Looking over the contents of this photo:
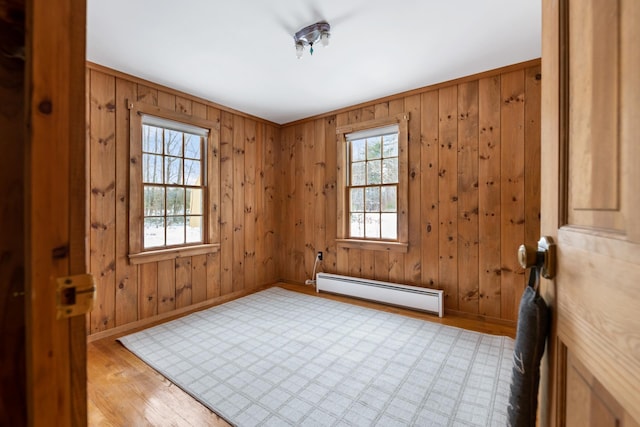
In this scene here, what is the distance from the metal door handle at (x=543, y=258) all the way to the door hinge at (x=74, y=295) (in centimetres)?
96

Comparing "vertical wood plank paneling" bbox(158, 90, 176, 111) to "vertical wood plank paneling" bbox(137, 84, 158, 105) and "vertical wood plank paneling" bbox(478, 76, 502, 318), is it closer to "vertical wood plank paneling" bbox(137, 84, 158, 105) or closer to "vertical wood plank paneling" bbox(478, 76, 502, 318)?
"vertical wood plank paneling" bbox(137, 84, 158, 105)

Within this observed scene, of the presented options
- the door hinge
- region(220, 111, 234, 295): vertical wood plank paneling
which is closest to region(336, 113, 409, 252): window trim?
region(220, 111, 234, 295): vertical wood plank paneling

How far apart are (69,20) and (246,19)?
181 centimetres

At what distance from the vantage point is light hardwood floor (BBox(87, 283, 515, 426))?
1571 millimetres

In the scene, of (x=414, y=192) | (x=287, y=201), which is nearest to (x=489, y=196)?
(x=414, y=192)

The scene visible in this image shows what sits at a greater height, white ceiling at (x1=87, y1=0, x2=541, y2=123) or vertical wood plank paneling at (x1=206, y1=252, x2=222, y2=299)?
white ceiling at (x1=87, y1=0, x2=541, y2=123)

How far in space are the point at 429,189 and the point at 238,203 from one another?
256cm

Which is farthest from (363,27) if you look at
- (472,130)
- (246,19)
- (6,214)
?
(6,214)

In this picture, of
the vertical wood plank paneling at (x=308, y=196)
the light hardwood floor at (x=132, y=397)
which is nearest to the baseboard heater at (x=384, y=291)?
the vertical wood plank paneling at (x=308, y=196)

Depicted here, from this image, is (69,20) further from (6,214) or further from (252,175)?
(252,175)

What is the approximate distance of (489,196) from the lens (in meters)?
2.83

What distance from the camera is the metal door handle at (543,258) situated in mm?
644

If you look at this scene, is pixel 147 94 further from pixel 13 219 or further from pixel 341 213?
pixel 13 219

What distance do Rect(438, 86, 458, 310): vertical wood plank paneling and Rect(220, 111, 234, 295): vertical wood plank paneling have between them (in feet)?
8.87
